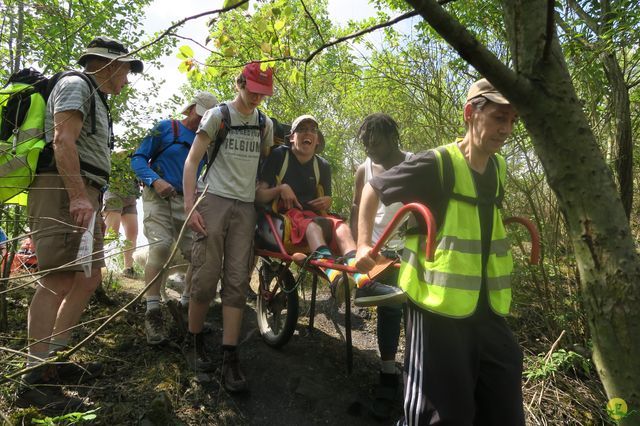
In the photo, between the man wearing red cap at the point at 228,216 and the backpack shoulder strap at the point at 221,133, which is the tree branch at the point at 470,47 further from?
the backpack shoulder strap at the point at 221,133

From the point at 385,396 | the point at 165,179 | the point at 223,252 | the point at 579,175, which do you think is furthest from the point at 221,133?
the point at 579,175

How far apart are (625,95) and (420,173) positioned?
282 centimetres

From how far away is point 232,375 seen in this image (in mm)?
2895

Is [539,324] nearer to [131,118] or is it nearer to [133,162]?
[133,162]

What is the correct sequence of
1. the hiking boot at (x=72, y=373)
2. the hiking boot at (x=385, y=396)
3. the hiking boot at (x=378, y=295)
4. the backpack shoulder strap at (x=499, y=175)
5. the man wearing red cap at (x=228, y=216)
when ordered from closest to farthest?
the backpack shoulder strap at (x=499, y=175) → the hiking boot at (x=378, y=295) → the hiking boot at (x=72, y=373) → the hiking boot at (x=385, y=396) → the man wearing red cap at (x=228, y=216)

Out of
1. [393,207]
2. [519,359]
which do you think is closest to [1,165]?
[393,207]

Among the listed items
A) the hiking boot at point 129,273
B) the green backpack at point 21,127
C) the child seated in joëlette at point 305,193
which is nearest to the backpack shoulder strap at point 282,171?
the child seated in joëlette at point 305,193

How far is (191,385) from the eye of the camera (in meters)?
2.90

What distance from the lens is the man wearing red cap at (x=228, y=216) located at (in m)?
3.00

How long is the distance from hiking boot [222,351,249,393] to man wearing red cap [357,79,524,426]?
54.0 inches

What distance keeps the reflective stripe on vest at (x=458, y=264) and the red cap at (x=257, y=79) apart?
171 centimetres

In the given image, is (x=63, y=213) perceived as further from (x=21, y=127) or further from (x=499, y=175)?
(x=499, y=175)

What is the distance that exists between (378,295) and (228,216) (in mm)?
1390

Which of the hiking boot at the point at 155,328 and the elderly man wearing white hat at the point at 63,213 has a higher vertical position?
the elderly man wearing white hat at the point at 63,213
